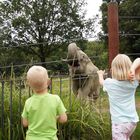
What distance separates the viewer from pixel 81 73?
22.9ft

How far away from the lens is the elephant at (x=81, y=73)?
22.5 feet

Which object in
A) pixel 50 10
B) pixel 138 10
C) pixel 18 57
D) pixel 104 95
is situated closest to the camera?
pixel 104 95

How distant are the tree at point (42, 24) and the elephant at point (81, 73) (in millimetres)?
27862

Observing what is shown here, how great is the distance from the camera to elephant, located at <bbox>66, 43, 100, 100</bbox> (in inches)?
270

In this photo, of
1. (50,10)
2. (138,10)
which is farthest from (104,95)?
(50,10)

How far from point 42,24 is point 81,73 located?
106ft

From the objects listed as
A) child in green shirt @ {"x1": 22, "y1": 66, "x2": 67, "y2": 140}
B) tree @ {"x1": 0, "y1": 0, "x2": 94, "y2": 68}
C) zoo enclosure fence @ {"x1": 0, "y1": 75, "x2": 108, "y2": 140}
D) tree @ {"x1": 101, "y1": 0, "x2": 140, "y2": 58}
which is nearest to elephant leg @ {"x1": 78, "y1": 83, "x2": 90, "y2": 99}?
zoo enclosure fence @ {"x1": 0, "y1": 75, "x2": 108, "y2": 140}

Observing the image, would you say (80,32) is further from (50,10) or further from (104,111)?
(104,111)

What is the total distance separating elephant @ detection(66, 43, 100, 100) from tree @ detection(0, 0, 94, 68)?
27.9m

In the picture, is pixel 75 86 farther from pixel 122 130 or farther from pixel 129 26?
pixel 129 26

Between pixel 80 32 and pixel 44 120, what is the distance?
33.3 m

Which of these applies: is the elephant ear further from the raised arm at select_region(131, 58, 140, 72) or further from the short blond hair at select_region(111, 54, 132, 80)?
the short blond hair at select_region(111, 54, 132, 80)

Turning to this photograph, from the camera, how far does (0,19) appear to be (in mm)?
40688

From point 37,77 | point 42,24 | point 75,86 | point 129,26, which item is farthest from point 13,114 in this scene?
point 42,24
